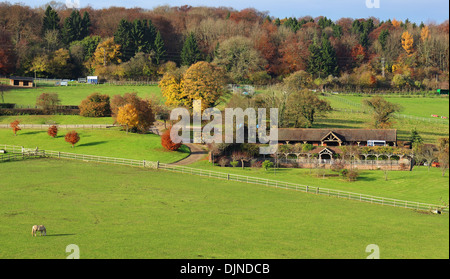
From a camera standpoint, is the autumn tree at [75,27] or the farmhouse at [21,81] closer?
the farmhouse at [21,81]

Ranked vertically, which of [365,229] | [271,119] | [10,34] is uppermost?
[10,34]

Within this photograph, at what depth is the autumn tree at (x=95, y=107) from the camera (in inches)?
3597

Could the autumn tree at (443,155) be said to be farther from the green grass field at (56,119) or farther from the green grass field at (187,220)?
the green grass field at (56,119)

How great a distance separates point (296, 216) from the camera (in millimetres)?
44188

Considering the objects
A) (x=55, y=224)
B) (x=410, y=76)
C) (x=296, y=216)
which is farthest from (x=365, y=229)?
(x=410, y=76)

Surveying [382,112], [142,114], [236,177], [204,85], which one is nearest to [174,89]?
[204,85]

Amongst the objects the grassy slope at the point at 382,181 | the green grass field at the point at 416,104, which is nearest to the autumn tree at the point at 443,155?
the grassy slope at the point at 382,181

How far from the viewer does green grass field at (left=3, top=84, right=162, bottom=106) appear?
101231 mm

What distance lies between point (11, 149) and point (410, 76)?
94.6m

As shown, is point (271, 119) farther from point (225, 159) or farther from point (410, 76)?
point (410, 76)

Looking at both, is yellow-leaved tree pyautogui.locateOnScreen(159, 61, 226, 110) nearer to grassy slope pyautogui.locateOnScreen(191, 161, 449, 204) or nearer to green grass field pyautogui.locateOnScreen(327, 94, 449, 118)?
grassy slope pyautogui.locateOnScreen(191, 161, 449, 204)

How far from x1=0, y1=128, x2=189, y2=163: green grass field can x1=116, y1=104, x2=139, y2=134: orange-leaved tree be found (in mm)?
1778

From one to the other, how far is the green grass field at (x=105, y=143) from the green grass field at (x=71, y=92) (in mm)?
19861
